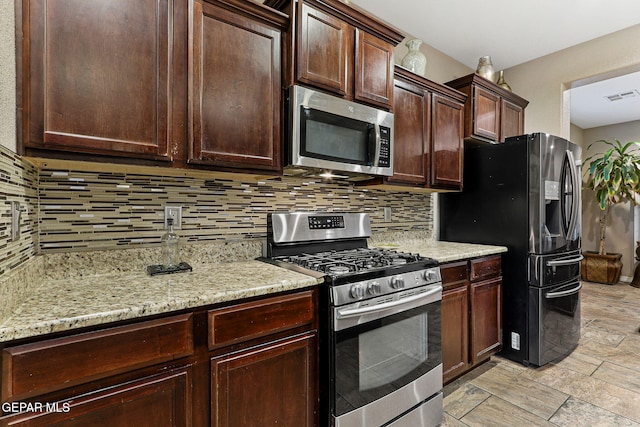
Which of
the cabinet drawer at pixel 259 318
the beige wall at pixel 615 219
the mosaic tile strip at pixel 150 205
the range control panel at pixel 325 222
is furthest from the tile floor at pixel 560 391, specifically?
the beige wall at pixel 615 219

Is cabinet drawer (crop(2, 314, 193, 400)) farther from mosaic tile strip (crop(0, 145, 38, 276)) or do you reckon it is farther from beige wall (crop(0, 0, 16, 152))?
beige wall (crop(0, 0, 16, 152))

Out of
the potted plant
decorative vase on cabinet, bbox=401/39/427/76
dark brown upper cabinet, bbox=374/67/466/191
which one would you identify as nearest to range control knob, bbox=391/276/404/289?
dark brown upper cabinet, bbox=374/67/466/191

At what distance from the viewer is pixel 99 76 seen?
1.23 m

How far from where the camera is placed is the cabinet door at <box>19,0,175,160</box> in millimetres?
1114

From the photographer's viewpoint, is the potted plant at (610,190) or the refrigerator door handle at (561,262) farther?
the potted plant at (610,190)

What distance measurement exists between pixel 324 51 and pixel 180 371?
1682mm

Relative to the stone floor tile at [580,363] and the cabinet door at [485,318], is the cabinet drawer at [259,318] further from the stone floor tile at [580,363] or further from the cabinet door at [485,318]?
the stone floor tile at [580,363]

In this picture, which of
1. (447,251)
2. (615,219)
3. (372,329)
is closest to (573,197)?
(447,251)

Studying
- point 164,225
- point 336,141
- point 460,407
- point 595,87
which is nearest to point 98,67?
point 164,225

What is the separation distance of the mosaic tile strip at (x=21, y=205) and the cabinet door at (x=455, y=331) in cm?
211

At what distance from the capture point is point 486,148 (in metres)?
2.71

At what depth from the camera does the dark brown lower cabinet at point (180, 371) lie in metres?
0.87

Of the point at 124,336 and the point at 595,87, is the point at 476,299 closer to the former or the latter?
the point at 124,336

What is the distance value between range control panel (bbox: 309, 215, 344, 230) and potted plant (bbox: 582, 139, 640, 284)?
16.1 feet
